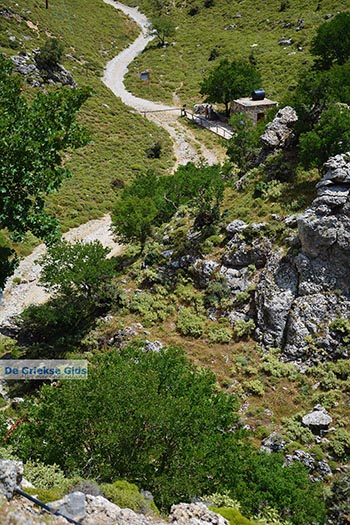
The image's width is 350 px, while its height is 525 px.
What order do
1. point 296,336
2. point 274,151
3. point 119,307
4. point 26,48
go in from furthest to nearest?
point 26,48 → point 274,151 → point 119,307 → point 296,336

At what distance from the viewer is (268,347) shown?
25031mm

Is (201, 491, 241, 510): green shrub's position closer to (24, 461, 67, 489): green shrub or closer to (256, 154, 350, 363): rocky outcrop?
(24, 461, 67, 489): green shrub

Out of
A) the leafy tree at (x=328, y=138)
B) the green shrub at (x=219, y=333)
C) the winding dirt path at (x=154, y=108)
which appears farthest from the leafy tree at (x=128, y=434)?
the winding dirt path at (x=154, y=108)

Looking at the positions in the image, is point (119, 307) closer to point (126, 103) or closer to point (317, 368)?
point (317, 368)

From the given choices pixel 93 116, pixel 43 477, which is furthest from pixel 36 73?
pixel 43 477

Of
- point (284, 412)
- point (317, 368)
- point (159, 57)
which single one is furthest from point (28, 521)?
point (159, 57)

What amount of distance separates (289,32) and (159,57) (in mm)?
26791

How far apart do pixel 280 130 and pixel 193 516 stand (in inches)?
1248

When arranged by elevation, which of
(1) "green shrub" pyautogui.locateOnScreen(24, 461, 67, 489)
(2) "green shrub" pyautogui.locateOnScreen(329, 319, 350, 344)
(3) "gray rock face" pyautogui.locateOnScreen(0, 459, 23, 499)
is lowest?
(2) "green shrub" pyautogui.locateOnScreen(329, 319, 350, 344)

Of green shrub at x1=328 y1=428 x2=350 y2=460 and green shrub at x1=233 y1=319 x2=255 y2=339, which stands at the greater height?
green shrub at x1=233 y1=319 x2=255 y2=339

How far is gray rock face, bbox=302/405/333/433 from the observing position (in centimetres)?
2072

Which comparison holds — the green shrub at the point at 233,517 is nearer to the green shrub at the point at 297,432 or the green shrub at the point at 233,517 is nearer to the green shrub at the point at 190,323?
the green shrub at the point at 297,432

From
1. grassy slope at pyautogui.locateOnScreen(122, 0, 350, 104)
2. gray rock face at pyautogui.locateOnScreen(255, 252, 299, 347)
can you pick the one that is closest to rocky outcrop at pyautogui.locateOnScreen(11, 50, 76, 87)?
grassy slope at pyautogui.locateOnScreen(122, 0, 350, 104)

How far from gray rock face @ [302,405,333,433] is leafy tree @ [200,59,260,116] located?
54.9 metres
